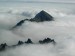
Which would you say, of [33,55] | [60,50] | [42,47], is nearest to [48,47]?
[42,47]

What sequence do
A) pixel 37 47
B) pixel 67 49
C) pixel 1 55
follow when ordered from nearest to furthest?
pixel 1 55
pixel 67 49
pixel 37 47

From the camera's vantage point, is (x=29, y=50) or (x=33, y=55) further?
(x=29, y=50)

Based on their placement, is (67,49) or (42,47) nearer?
(67,49)

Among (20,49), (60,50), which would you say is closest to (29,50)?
(20,49)

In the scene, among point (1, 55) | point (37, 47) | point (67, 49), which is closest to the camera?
point (1, 55)

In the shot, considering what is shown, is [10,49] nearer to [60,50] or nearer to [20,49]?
[20,49]

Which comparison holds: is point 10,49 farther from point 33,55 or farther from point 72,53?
point 72,53

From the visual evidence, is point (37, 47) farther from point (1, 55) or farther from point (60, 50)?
point (1, 55)
